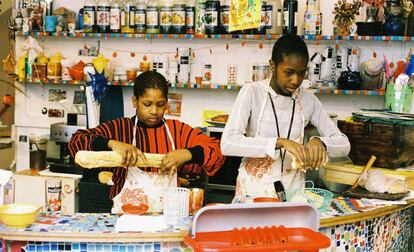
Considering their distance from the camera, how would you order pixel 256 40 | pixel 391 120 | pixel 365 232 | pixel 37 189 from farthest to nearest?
pixel 256 40
pixel 37 189
pixel 391 120
pixel 365 232

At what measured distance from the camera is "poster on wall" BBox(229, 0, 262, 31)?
367 centimetres

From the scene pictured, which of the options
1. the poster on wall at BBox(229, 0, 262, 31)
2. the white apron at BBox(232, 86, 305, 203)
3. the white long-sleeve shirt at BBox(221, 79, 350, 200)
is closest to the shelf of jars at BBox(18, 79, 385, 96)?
the poster on wall at BBox(229, 0, 262, 31)

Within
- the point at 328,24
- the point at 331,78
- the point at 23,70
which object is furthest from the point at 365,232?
the point at 23,70

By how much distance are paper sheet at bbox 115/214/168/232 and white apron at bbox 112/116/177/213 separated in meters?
0.38

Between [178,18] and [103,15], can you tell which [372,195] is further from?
[103,15]

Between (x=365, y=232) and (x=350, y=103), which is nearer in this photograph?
(x=365, y=232)

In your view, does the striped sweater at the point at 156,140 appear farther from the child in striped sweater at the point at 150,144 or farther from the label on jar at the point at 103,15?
the label on jar at the point at 103,15

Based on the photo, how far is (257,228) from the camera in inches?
83.7

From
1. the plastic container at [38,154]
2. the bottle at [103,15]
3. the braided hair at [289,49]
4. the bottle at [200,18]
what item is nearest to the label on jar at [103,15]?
the bottle at [103,15]

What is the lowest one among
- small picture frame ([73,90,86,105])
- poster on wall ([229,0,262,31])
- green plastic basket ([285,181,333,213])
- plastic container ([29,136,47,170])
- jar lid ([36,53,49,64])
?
plastic container ([29,136,47,170])

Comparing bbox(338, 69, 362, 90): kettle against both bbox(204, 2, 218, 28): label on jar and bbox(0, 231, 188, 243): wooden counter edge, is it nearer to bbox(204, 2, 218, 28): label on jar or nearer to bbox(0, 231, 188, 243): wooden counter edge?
bbox(204, 2, 218, 28): label on jar

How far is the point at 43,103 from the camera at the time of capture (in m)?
6.35

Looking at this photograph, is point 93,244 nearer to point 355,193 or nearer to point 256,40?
point 355,193

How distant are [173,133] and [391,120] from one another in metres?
1.44
